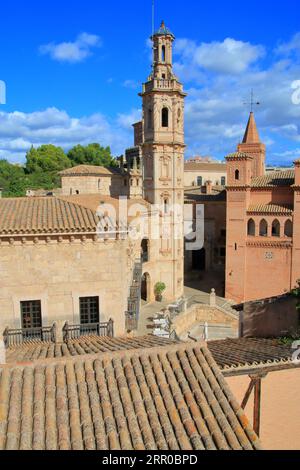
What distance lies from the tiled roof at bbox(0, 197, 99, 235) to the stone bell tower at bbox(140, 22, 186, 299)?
50.1 ft

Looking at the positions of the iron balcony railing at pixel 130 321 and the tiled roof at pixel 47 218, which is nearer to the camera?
the tiled roof at pixel 47 218

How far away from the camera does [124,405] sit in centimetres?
629

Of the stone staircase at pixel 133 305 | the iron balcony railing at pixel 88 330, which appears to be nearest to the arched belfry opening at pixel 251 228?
the stone staircase at pixel 133 305

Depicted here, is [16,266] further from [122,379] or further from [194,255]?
[194,255]

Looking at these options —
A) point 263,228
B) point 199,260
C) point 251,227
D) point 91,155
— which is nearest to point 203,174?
point 91,155

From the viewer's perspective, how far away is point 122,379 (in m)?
6.83

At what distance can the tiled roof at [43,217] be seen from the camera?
13344 millimetres

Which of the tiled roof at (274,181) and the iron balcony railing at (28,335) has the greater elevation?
the tiled roof at (274,181)

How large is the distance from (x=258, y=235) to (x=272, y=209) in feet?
7.02

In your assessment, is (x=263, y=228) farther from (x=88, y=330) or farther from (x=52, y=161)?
(x=52, y=161)

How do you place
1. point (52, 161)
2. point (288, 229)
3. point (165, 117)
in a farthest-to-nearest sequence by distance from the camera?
point (52, 161) → point (165, 117) → point (288, 229)

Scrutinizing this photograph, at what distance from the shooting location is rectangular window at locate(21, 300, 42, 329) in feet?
45.9

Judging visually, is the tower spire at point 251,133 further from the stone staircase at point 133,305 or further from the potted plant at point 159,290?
the stone staircase at point 133,305

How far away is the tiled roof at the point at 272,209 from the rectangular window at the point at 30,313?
2030 cm
